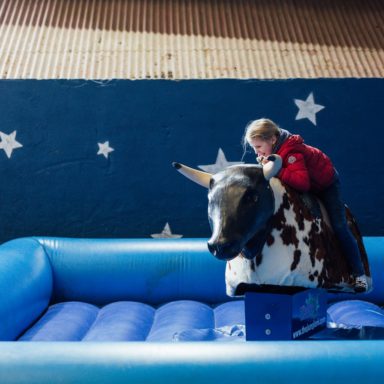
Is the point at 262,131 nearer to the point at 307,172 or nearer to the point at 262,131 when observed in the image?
the point at 262,131

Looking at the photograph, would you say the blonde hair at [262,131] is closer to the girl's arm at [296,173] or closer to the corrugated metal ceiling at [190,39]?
the girl's arm at [296,173]

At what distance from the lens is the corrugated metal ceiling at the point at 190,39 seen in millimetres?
4008

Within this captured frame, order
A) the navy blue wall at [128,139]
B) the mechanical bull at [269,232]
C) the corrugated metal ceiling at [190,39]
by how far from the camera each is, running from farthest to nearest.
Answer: the corrugated metal ceiling at [190,39]
the navy blue wall at [128,139]
the mechanical bull at [269,232]

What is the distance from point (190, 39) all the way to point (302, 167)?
218cm

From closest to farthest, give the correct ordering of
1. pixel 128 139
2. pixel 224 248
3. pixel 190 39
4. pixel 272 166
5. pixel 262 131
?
1. pixel 224 248
2. pixel 272 166
3. pixel 262 131
4. pixel 128 139
5. pixel 190 39

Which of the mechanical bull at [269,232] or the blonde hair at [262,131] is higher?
the blonde hair at [262,131]

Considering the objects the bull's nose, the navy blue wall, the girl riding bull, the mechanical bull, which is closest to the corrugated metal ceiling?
the navy blue wall

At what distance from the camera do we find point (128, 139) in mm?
3914

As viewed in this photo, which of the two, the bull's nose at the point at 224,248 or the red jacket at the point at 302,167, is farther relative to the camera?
the red jacket at the point at 302,167

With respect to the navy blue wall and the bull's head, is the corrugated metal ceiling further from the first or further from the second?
the bull's head

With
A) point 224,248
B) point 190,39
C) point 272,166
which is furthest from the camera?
point 190,39

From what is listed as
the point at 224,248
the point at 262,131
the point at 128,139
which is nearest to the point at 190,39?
the point at 128,139

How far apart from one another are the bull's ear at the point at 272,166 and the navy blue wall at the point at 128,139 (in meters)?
1.71

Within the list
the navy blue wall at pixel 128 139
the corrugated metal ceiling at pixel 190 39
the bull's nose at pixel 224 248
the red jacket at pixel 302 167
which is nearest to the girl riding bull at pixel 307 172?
the red jacket at pixel 302 167
